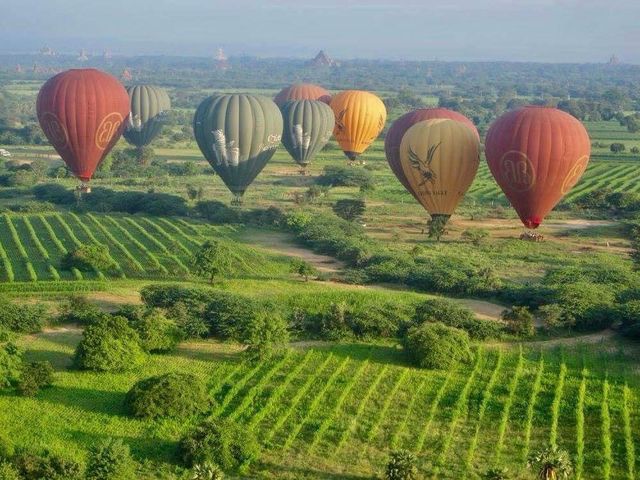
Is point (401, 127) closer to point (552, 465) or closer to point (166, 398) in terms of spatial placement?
point (166, 398)

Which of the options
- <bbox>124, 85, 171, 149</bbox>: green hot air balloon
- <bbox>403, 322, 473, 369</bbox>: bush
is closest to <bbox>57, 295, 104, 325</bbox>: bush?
<bbox>403, 322, 473, 369</bbox>: bush

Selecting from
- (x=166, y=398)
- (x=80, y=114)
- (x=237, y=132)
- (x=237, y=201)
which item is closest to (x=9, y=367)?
(x=166, y=398)

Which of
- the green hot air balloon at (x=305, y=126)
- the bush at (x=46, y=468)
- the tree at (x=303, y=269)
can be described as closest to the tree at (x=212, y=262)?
the tree at (x=303, y=269)

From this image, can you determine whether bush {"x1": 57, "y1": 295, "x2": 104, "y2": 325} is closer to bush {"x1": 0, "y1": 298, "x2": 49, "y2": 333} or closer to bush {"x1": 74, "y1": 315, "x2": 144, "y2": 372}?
bush {"x1": 0, "y1": 298, "x2": 49, "y2": 333}

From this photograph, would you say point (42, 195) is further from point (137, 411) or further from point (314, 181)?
point (137, 411)

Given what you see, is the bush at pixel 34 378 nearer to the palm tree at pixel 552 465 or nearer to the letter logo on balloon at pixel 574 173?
the palm tree at pixel 552 465
